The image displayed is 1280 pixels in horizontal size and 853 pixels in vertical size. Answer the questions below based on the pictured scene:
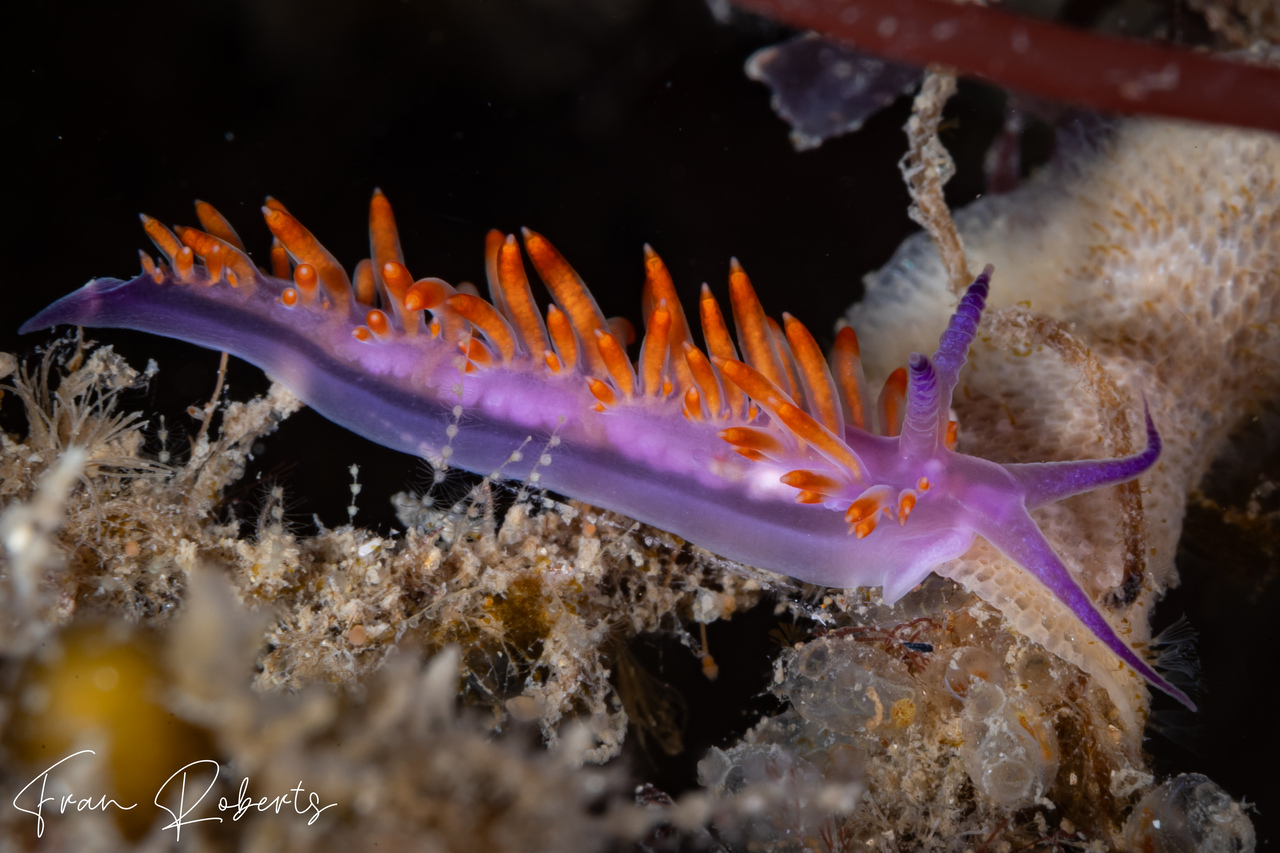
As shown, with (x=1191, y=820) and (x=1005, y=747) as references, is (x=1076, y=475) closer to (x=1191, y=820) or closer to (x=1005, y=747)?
(x=1005, y=747)

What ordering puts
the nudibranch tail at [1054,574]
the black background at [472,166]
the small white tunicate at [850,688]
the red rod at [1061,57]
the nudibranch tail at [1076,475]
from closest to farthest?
the red rod at [1061,57] → the nudibranch tail at [1054,574] → the nudibranch tail at [1076,475] → the small white tunicate at [850,688] → the black background at [472,166]

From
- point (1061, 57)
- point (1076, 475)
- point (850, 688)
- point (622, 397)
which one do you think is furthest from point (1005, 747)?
point (1061, 57)

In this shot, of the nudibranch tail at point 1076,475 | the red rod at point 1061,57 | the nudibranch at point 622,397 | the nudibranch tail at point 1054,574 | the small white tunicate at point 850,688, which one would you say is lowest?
the small white tunicate at point 850,688

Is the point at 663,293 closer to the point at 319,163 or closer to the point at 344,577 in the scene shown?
the point at 344,577

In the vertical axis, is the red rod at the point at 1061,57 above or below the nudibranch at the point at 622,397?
above

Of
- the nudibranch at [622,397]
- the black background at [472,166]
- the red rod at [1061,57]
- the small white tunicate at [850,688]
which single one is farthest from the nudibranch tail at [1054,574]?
the red rod at [1061,57]

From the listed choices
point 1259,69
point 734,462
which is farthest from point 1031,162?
point 734,462

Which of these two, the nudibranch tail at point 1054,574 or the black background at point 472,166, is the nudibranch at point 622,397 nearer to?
the nudibranch tail at point 1054,574
